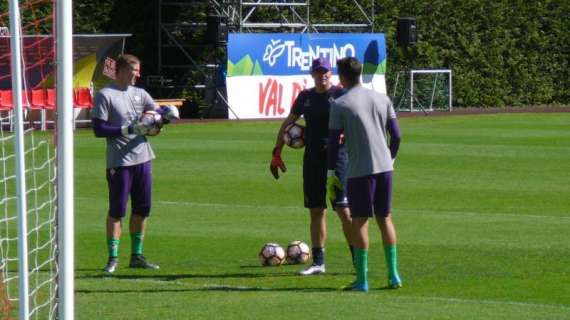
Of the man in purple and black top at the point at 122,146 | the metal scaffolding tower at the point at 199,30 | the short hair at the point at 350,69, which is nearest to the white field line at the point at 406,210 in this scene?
the man in purple and black top at the point at 122,146

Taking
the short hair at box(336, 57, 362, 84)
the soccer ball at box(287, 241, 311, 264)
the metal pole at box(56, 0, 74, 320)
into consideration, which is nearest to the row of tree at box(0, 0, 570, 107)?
the soccer ball at box(287, 241, 311, 264)

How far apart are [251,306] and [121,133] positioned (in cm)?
259

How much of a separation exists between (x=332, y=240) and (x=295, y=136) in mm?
2348

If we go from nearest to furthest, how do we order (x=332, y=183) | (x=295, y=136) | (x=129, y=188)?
(x=332, y=183) < (x=129, y=188) < (x=295, y=136)

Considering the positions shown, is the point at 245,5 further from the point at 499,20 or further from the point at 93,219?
the point at 93,219

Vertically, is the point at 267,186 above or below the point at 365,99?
below

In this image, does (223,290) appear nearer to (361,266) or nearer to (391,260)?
(361,266)

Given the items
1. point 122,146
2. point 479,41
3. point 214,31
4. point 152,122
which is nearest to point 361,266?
point 152,122

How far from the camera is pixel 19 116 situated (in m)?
7.21

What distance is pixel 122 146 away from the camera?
1261 cm

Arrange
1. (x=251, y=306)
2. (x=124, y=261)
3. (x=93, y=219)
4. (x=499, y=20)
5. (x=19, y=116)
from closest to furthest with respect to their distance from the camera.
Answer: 1. (x=19, y=116)
2. (x=251, y=306)
3. (x=124, y=261)
4. (x=93, y=219)
5. (x=499, y=20)

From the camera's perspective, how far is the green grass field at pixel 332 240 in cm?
1062

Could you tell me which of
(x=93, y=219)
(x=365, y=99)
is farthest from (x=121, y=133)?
(x=93, y=219)

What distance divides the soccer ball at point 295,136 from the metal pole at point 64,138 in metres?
5.90
